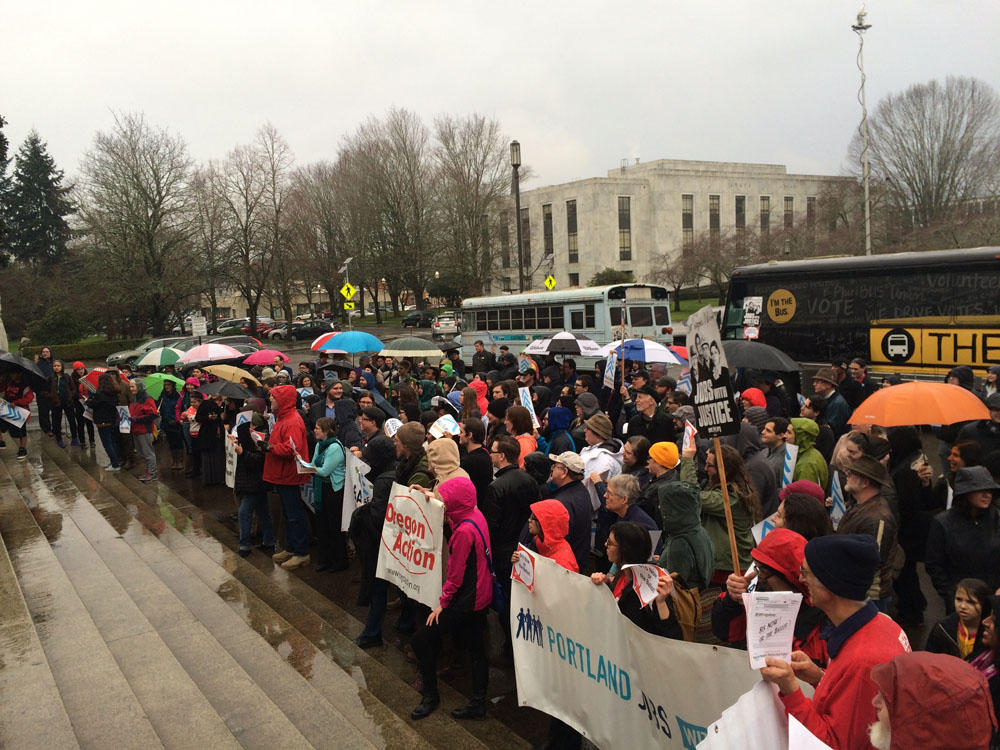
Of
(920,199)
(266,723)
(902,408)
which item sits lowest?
(266,723)

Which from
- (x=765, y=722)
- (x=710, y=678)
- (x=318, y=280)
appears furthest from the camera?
(x=318, y=280)

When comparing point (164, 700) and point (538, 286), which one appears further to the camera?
point (538, 286)

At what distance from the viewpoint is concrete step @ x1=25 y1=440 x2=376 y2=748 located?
5.18 metres

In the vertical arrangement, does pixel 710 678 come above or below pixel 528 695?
above

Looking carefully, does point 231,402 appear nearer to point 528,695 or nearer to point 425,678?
point 425,678

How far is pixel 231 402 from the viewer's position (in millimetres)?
11430

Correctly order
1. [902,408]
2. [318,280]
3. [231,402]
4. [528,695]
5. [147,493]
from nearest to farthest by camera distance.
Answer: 1. [528,695]
2. [902,408]
3. [231,402]
4. [147,493]
5. [318,280]

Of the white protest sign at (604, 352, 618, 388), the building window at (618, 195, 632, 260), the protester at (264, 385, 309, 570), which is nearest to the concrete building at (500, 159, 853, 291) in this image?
the building window at (618, 195, 632, 260)

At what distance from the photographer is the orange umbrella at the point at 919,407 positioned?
6668mm

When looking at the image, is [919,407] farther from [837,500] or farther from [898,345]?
[898,345]

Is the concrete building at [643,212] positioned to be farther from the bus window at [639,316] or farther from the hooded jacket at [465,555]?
the hooded jacket at [465,555]

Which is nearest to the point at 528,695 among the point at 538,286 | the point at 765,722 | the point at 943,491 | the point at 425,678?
the point at 425,678

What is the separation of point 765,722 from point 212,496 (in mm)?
11033

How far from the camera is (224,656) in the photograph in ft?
20.4
